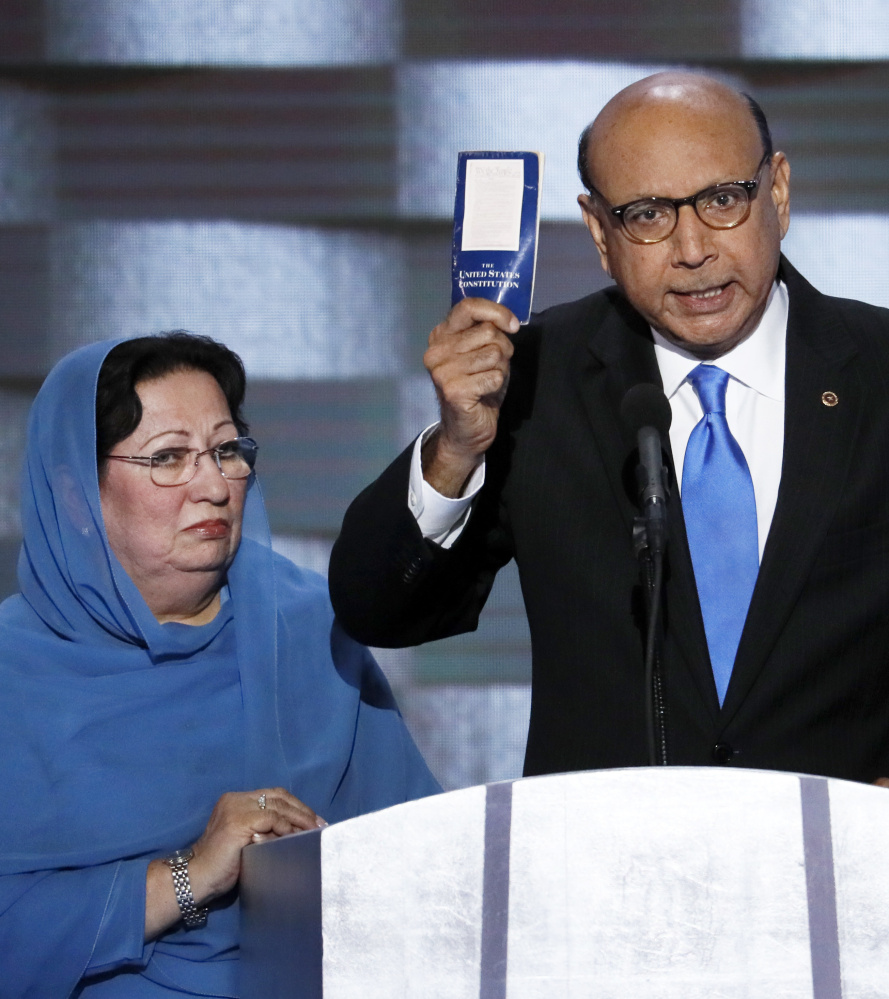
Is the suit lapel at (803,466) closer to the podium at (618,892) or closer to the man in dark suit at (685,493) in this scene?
the man in dark suit at (685,493)

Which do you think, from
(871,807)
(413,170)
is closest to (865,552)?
(871,807)

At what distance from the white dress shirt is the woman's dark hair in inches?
23.9

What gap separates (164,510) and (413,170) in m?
1.51

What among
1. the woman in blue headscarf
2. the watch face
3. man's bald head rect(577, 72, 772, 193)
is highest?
man's bald head rect(577, 72, 772, 193)

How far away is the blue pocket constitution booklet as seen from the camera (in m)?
1.55

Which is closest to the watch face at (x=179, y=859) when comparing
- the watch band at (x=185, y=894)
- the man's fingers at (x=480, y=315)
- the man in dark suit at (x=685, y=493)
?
the watch band at (x=185, y=894)

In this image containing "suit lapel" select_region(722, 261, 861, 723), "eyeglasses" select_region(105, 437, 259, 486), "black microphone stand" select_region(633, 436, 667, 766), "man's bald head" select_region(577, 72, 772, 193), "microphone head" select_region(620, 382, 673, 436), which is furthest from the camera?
"eyeglasses" select_region(105, 437, 259, 486)

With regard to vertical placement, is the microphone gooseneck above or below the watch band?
above

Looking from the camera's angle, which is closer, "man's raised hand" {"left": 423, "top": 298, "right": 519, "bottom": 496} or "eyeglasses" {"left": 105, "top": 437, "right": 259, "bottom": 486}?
"man's raised hand" {"left": 423, "top": 298, "right": 519, "bottom": 496}

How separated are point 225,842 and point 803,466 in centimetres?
91

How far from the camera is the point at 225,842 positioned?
175cm

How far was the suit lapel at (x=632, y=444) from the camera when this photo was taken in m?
1.64

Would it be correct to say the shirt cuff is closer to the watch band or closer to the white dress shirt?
the white dress shirt

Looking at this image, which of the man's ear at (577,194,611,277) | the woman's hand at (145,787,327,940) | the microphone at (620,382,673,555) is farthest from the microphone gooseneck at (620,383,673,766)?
the woman's hand at (145,787,327,940)
